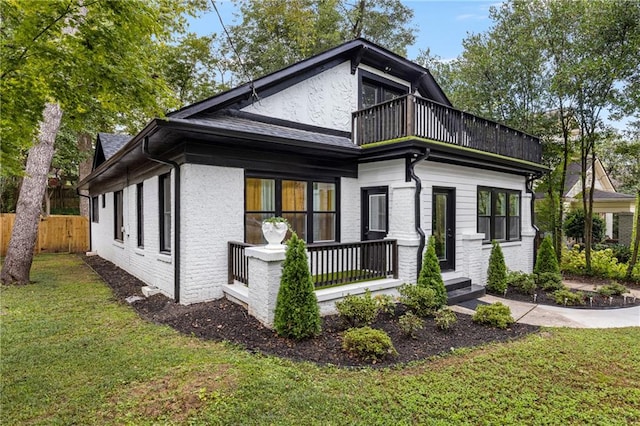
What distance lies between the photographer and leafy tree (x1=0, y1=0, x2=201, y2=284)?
3246mm

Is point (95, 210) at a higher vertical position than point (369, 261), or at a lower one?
higher

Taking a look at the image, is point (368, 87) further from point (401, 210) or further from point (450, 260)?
point (450, 260)

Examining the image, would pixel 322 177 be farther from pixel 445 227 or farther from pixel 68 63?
pixel 68 63

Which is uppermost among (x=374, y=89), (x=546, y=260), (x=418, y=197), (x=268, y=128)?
(x=374, y=89)

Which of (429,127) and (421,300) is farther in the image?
(429,127)

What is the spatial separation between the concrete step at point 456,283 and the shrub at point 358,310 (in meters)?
2.83

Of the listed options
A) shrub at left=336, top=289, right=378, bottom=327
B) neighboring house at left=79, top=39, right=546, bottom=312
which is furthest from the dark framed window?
shrub at left=336, top=289, right=378, bottom=327

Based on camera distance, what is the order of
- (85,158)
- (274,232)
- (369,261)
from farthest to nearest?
(85,158)
(369,261)
(274,232)

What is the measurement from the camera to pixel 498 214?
32.0ft

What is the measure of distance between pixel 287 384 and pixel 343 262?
3043 millimetres

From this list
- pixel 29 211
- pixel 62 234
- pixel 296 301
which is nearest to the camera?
pixel 296 301

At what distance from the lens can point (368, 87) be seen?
9.72 m

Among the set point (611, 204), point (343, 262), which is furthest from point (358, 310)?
point (611, 204)

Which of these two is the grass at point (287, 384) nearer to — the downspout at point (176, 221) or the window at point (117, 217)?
the downspout at point (176, 221)
